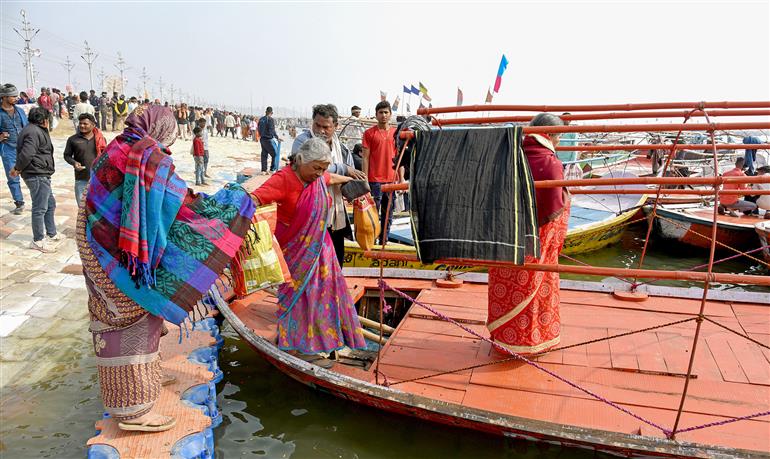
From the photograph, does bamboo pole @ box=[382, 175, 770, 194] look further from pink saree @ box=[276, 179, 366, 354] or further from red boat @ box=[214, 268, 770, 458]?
red boat @ box=[214, 268, 770, 458]

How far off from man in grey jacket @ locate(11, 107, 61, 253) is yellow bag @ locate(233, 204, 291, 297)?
4911mm

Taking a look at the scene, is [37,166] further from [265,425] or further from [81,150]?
[265,425]

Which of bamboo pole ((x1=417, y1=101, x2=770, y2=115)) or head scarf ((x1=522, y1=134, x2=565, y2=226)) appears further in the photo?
bamboo pole ((x1=417, y1=101, x2=770, y2=115))

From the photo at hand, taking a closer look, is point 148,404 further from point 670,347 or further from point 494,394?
point 670,347

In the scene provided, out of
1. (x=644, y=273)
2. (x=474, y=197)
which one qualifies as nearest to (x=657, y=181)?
(x=644, y=273)

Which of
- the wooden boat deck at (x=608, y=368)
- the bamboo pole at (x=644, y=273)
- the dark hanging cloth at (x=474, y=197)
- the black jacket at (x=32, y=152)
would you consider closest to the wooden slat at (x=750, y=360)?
the wooden boat deck at (x=608, y=368)

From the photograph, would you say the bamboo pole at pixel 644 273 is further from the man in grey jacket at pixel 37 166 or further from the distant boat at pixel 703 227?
the distant boat at pixel 703 227

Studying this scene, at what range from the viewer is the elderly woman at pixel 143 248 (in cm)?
265

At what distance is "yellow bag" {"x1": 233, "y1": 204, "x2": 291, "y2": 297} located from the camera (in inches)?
126

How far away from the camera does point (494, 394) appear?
3596mm

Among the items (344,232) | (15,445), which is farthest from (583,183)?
(15,445)

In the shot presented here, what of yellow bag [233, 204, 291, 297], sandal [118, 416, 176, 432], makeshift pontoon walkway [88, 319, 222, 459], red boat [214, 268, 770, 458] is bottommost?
makeshift pontoon walkway [88, 319, 222, 459]

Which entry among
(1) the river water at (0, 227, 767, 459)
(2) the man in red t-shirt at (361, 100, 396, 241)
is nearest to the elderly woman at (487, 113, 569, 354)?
(1) the river water at (0, 227, 767, 459)

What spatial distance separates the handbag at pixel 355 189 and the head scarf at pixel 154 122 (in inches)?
65.1
